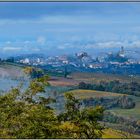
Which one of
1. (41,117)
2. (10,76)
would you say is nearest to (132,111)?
(41,117)

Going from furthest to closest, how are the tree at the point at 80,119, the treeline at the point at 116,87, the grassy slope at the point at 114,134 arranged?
the treeline at the point at 116,87 < the tree at the point at 80,119 < the grassy slope at the point at 114,134

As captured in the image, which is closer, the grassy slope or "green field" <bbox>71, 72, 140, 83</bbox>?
the grassy slope

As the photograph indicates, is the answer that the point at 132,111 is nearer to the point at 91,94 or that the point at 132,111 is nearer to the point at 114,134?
the point at 114,134

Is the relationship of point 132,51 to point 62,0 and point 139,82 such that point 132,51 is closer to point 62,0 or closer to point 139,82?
point 139,82

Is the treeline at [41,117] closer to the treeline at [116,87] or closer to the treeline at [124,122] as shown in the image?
the treeline at [124,122]

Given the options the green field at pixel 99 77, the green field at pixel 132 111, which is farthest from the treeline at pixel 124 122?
the green field at pixel 99 77

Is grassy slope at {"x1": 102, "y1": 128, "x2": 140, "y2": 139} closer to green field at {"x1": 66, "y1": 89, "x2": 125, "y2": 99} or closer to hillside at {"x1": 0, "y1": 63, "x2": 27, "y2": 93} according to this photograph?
green field at {"x1": 66, "y1": 89, "x2": 125, "y2": 99}

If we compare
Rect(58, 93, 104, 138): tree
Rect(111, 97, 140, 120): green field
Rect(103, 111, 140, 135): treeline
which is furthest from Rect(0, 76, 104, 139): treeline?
Rect(111, 97, 140, 120): green field
